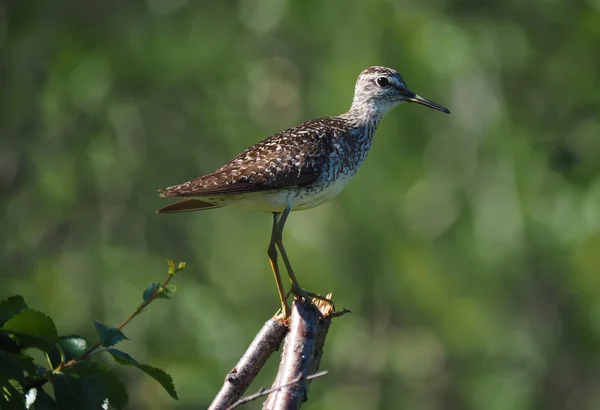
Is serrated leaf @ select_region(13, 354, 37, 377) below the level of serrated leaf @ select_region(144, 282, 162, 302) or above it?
below

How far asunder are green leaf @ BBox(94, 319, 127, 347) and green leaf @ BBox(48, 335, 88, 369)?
7cm

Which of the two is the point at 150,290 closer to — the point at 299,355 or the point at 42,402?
the point at 42,402

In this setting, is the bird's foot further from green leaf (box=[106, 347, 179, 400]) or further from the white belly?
green leaf (box=[106, 347, 179, 400])

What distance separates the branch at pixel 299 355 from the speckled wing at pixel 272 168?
1305mm

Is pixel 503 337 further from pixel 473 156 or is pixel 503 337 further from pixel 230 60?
pixel 230 60

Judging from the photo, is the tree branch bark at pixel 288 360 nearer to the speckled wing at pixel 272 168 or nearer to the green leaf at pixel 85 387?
the green leaf at pixel 85 387

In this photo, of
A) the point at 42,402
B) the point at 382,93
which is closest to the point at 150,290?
the point at 42,402

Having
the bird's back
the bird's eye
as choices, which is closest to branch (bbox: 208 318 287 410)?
the bird's back

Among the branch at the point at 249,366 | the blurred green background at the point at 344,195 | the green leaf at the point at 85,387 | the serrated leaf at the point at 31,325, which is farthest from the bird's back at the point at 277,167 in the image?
the blurred green background at the point at 344,195

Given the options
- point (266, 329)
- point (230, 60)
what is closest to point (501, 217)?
point (230, 60)

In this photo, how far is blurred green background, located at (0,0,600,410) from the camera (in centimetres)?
1361

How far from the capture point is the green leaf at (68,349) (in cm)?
347

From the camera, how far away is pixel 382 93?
805 centimetres

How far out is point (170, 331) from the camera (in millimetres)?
13805
